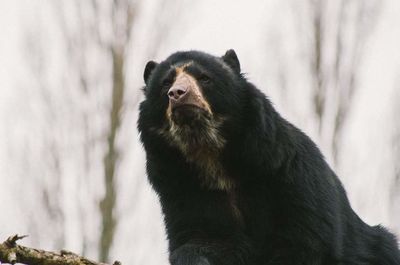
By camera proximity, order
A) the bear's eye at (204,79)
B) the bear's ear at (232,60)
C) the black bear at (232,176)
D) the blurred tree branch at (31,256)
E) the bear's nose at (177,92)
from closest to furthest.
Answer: the blurred tree branch at (31,256)
the bear's nose at (177,92)
the black bear at (232,176)
the bear's eye at (204,79)
the bear's ear at (232,60)

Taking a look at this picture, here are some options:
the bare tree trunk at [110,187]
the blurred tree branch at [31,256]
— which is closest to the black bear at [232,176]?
the blurred tree branch at [31,256]

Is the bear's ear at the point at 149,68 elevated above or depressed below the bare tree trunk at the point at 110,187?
below

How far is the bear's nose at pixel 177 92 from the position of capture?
6082 mm

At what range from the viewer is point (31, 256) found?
4.38m

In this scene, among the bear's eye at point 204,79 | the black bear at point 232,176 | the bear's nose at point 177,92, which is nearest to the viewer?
the bear's nose at point 177,92

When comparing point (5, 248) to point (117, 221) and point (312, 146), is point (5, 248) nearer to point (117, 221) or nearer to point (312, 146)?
point (312, 146)

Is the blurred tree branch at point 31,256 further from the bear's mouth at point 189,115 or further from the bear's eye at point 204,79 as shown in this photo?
the bear's eye at point 204,79

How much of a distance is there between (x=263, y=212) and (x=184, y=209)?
1.95 ft

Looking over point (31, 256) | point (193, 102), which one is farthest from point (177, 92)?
point (31, 256)

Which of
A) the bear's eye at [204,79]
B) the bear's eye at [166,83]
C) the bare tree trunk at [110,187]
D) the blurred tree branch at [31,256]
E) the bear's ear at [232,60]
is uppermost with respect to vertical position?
the bare tree trunk at [110,187]

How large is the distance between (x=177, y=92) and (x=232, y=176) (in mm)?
900

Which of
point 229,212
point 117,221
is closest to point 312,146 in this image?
point 229,212

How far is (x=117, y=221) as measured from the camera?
49.3ft

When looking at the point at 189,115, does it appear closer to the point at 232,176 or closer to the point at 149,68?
the point at 232,176
